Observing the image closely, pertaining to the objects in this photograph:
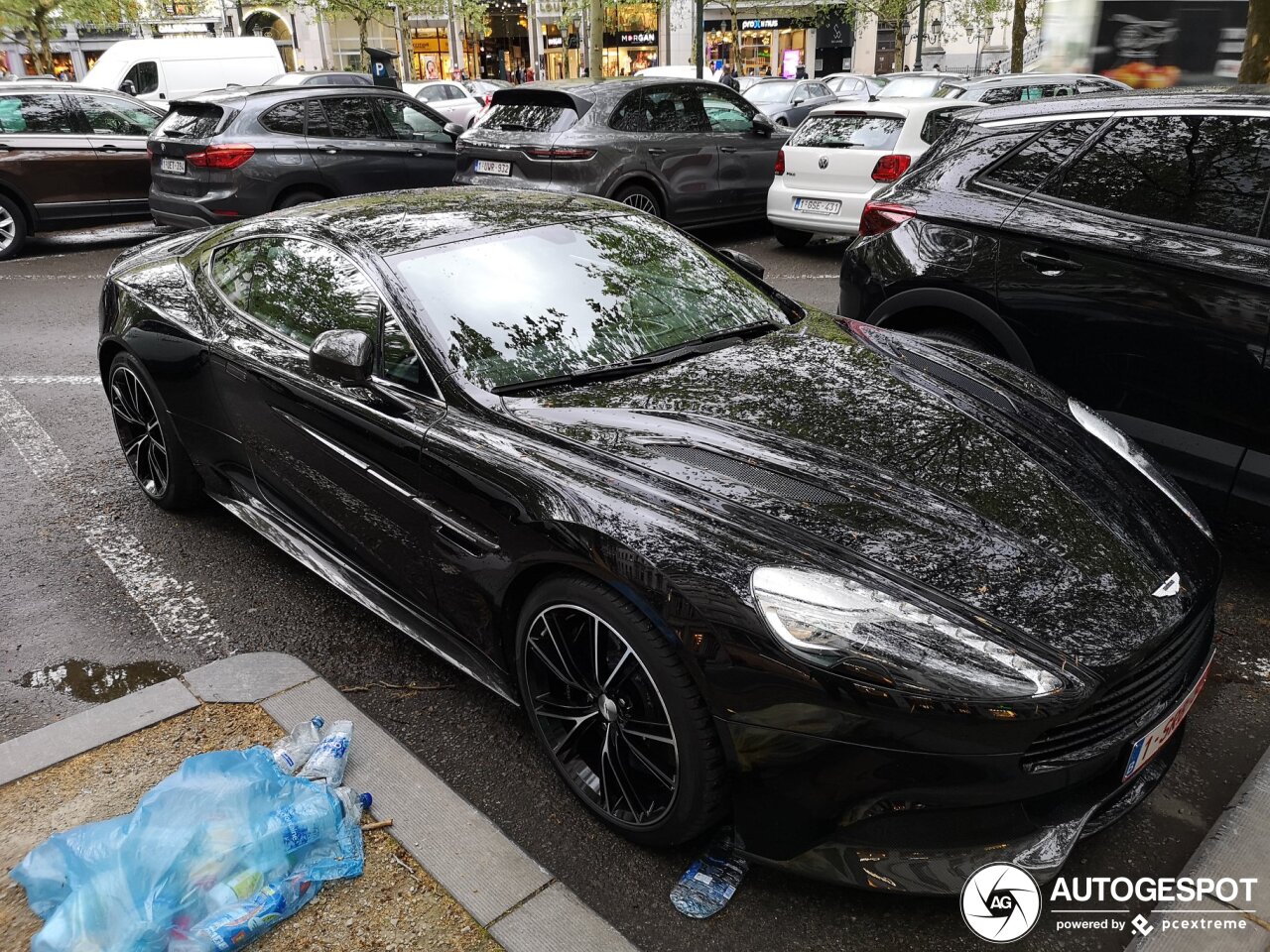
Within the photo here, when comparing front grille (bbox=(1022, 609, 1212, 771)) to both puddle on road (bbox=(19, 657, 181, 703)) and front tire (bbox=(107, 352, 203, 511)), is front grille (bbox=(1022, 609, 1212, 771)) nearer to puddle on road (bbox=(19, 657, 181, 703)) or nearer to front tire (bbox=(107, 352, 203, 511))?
puddle on road (bbox=(19, 657, 181, 703))

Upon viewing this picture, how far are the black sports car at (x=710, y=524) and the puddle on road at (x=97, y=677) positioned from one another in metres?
0.61

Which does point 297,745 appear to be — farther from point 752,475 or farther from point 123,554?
point 123,554

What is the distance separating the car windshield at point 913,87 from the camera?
17.5 m

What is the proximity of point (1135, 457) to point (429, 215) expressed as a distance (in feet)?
8.16

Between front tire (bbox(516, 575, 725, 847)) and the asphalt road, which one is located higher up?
front tire (bbox(516, 575, 725, 847))

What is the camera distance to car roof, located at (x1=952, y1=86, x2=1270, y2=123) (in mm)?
3658

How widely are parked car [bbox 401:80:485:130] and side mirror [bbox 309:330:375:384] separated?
19200 mm

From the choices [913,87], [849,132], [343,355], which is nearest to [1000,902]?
[343,355]

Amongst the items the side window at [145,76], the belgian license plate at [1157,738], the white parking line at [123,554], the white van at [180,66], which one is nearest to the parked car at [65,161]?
the white parking line at [123,554]

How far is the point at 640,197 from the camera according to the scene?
31.0 ft

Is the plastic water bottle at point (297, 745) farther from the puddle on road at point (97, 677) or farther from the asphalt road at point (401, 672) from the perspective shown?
the puddle on road at point (97, 677)

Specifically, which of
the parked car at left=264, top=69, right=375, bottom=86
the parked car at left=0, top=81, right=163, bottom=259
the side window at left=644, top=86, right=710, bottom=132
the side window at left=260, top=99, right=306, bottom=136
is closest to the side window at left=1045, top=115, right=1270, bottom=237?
the side window at left=644, top=86, right=710, bottom=132

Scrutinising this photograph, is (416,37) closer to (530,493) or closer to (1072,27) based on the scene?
(1072,27)

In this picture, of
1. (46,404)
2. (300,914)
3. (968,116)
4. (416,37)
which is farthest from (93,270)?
(416,37)
